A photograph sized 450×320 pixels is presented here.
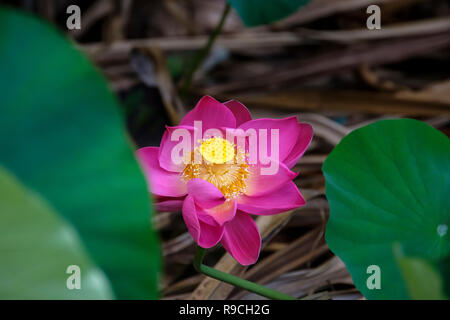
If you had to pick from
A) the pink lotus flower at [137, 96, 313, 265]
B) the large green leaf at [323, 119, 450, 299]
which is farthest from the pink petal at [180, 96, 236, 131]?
the large green leaf at [323, 119, 450, 299]

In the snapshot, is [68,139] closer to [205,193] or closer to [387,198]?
[205,193]

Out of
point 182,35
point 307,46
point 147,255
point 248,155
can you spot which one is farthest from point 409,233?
point 182,35

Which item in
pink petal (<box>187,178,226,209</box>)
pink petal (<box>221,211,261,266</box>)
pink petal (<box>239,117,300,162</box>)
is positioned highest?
pink petal (<box>239,117,300,162</box>)

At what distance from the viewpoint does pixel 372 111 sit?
1.02 meters

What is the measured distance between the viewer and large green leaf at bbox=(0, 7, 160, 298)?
0.32m

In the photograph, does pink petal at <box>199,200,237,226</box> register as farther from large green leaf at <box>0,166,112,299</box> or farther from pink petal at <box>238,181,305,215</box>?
large green leaf at <box>0,166,112,299</box>

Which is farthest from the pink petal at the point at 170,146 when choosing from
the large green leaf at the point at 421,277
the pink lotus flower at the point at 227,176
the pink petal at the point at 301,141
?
the large green leaf at the point at 421,277

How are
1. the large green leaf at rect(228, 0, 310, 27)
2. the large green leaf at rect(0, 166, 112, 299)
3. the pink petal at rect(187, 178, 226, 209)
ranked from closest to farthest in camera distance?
the large green leaf at rect(0, 166, 112, 299), the pink petal at rect(187, 178, 226, 209), the large green leaf at rect(228, 0, 310, 27)

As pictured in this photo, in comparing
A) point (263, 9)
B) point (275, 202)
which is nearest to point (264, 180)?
point (275, 202)

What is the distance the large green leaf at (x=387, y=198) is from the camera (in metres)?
0.46

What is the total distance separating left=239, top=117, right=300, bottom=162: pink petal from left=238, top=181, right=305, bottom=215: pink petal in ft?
0.12

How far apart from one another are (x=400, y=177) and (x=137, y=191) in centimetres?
31

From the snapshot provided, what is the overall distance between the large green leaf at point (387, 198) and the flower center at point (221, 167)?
97 millimetres

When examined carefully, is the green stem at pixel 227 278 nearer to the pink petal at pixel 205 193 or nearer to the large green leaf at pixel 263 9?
the pink petal at pixel 205 193
